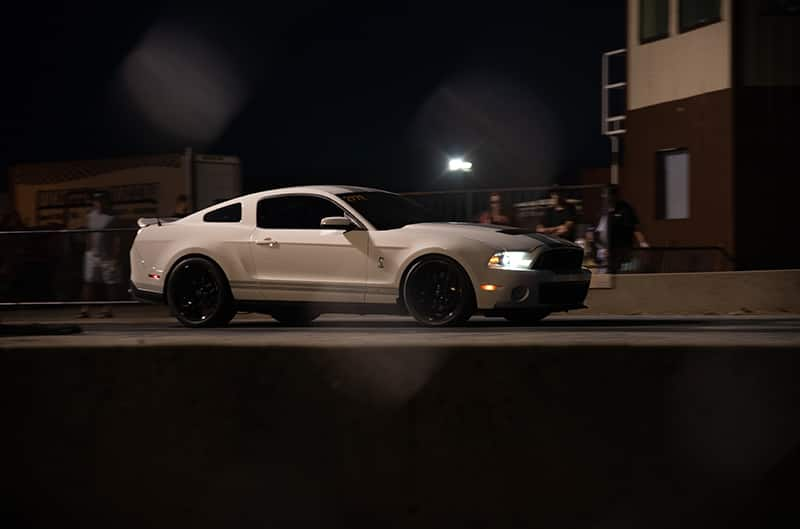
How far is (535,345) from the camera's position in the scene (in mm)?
3930

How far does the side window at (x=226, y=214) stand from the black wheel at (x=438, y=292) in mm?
2193

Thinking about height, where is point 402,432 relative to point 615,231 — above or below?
below

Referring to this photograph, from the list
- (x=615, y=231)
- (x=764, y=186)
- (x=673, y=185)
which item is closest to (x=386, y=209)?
(x=615, y=231)

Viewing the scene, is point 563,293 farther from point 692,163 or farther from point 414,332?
point 692,163

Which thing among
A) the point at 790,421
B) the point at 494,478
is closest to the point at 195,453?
the point at 494,478

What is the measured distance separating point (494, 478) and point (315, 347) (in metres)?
0.73

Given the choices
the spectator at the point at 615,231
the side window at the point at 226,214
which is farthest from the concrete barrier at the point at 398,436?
the spectator at the point at 615,231

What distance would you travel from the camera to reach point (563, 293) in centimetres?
1177

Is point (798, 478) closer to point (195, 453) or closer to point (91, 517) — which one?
point (195, 453)

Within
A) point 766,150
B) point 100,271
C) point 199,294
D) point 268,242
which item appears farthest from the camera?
point 766,150

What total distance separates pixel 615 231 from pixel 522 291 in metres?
5.46

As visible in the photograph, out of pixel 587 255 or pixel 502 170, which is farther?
pixel 502 170

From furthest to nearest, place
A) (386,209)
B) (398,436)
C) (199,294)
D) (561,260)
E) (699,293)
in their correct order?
(699,293)
(199,294)
(386,209)
(561,260)
(398,436)

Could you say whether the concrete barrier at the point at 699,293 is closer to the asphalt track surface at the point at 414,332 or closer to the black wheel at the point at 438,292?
the asphalt track surface at the point at 414,332
